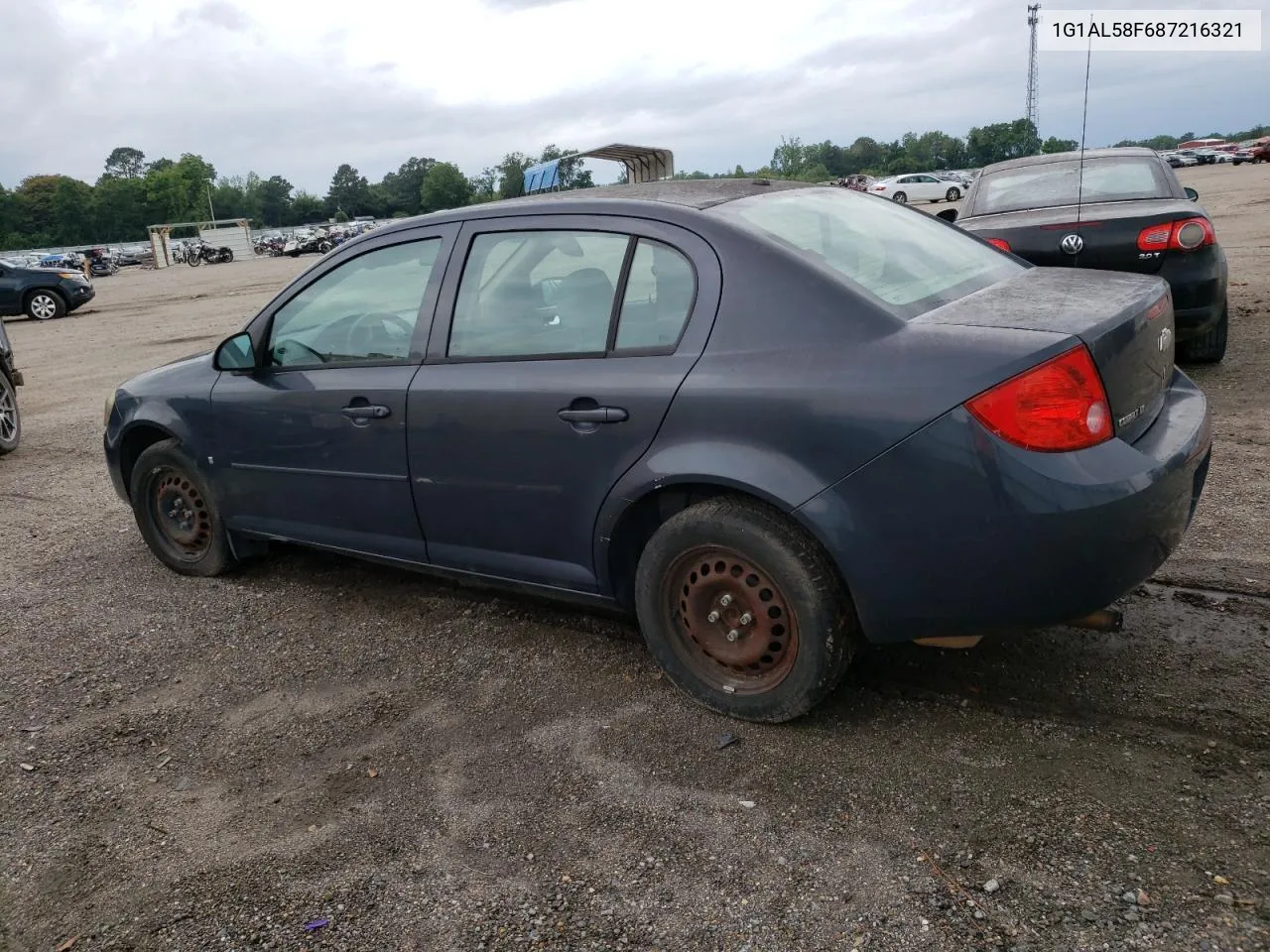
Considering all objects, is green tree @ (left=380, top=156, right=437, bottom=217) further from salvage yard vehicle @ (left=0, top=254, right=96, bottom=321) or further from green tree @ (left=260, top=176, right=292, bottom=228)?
salvage yard vehicle @ (left=0, top=254, right=96, bottom=321)

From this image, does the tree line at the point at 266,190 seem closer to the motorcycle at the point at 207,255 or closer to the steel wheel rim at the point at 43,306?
the motorcycle at the point at 207,255

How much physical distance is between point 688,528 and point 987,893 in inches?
Answer: 49.5

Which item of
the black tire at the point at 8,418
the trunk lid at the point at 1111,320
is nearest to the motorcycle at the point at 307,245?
the black tire at the point at 8,418

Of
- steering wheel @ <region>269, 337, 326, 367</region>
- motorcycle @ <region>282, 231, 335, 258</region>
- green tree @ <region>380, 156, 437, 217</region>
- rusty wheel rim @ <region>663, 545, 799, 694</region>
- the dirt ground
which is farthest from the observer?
green tree @ <region>380, 156, 437, 217</region>

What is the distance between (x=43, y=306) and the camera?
847 inches

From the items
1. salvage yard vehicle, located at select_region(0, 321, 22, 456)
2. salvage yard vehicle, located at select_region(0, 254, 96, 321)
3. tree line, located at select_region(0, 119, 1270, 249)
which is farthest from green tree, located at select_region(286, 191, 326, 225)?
salvage yard vehicle, located at select_region(0, 321, 22, 456)

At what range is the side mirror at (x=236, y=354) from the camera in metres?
4.28

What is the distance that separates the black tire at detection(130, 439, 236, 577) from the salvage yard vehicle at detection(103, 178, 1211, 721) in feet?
1.80

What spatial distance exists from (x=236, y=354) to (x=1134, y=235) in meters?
5.15

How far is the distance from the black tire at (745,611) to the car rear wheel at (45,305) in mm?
22289

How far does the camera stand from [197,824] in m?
2.94

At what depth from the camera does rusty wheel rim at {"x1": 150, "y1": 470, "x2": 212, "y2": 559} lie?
4.79m

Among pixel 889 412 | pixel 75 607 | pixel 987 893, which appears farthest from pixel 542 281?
pixel 75 607

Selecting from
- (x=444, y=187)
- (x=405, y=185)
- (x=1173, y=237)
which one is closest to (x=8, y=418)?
(x=1173, y=237)
